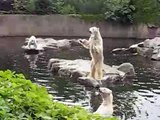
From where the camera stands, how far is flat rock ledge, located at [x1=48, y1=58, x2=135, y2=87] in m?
13.9

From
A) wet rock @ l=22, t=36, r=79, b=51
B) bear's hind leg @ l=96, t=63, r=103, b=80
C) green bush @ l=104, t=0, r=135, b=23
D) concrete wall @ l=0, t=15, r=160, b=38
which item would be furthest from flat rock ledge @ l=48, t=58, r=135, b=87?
green bush @ l=104, t=0, r=135, b=23

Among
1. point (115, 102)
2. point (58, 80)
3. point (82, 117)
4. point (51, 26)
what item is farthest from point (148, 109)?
point (51, 26)

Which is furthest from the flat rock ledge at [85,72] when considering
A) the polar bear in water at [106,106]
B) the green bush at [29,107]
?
the green bush at [29,107]

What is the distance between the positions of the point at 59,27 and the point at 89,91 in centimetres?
1644

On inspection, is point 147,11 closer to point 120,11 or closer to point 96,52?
point 120,11

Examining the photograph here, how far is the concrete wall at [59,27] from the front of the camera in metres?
28.6

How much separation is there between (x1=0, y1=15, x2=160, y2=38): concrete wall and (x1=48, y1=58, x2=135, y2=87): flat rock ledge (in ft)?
40.6

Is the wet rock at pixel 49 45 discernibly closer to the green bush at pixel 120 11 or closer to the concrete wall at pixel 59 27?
the concrete wall at pixel 59 27

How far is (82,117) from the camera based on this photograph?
3621mm

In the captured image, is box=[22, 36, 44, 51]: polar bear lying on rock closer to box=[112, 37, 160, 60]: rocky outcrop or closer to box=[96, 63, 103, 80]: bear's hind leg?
box=[112, 37, 160, 60]: rocky outcrop

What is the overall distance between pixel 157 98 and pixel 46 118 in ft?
29.7

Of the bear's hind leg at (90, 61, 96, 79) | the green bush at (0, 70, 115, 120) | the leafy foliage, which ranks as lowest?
the bear's hind leg at (90, 61, 96, 79)

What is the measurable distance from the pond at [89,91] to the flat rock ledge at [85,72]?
0.25 meters

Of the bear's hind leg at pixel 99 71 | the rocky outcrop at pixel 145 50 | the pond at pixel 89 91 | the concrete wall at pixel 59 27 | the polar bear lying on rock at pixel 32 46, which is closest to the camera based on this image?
the pond at pixel 89 91
